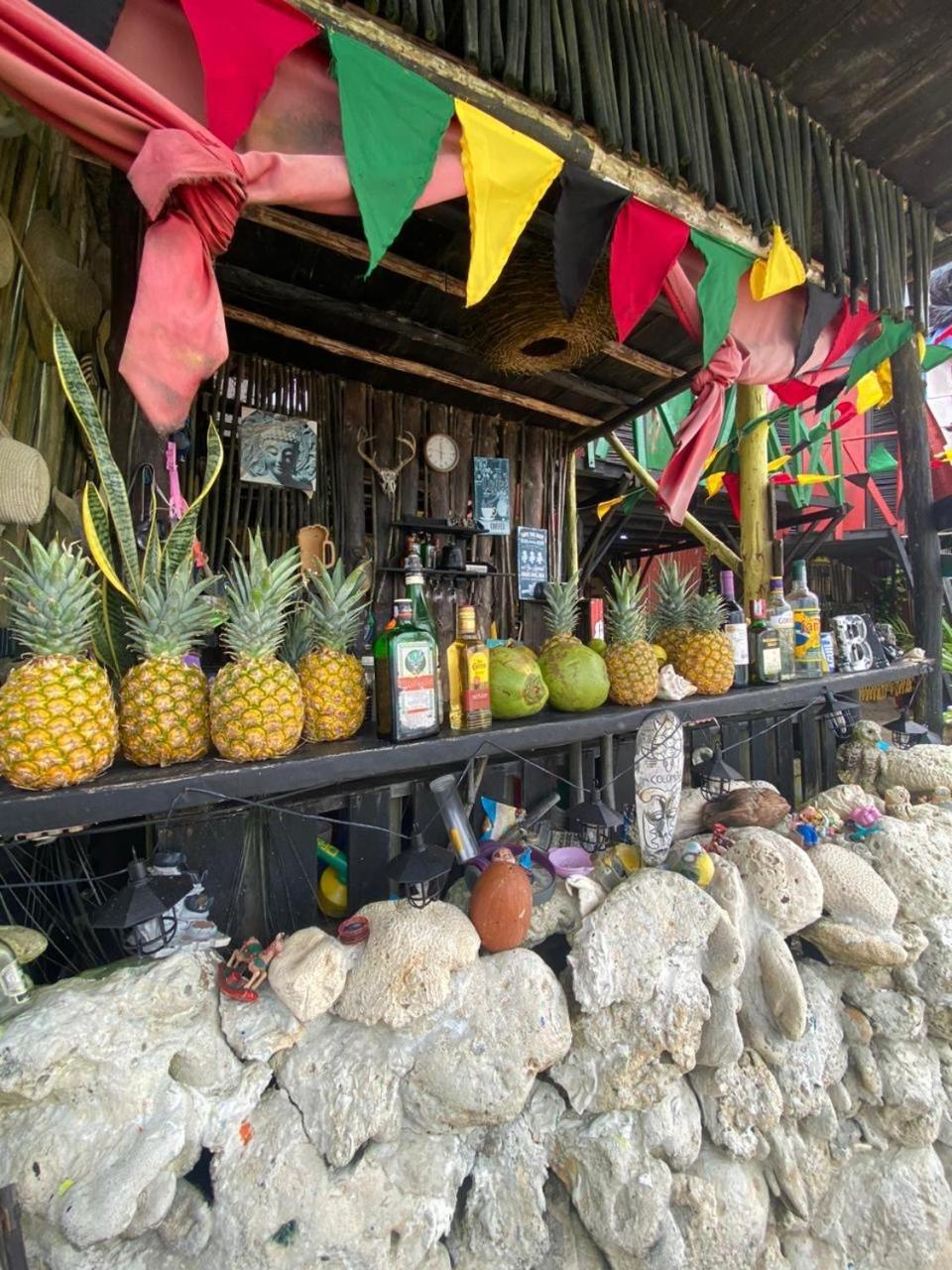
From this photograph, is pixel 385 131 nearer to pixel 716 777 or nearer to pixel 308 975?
pixel 308 975

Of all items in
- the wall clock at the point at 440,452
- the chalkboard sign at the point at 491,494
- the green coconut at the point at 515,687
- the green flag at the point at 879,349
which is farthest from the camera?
the chalkboard sign at the point at 491,494

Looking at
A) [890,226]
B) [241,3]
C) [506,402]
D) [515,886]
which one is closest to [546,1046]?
[515,886]

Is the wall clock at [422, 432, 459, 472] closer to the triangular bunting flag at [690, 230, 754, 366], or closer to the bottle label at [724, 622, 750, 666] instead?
the triangular bunting flag at [690, 230, 754, 366]

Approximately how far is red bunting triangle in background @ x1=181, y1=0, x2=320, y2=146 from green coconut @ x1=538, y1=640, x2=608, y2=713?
1876 mm

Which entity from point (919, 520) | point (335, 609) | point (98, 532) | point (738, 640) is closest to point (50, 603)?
point (98, 532)

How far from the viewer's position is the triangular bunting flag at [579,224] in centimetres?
187

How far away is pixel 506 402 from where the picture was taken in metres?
4.02

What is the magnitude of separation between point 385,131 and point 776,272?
193 cm

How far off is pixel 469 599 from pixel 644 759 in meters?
2.47

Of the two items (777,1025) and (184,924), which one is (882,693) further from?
(184,924)

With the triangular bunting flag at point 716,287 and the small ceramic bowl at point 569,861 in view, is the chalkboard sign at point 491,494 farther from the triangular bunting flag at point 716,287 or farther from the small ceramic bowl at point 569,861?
the small ceramic bowl at point 569,861

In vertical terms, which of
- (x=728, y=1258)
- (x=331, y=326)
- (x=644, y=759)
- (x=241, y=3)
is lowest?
(x=728, y=1258)

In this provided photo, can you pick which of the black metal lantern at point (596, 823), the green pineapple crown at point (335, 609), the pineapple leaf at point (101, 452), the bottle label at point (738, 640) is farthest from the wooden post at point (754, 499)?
the pineapple leaf at point (101, 452)

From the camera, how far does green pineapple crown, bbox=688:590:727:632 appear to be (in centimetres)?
237
